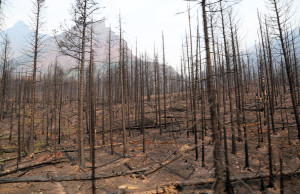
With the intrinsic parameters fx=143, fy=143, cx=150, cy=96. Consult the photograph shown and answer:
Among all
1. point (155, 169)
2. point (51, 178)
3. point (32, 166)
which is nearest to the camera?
point (51, 178)

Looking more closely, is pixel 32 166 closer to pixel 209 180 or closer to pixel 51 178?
pixel 51 178

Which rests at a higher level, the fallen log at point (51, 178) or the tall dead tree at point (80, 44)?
the tall dead tree at point (80, 44)

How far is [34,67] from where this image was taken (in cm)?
1205

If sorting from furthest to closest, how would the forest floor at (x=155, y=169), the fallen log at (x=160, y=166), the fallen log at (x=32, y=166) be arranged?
the fallen log at (x=160, y=166)
the fallen log at (x=32, y=166)
the forest floor at (x=155, y=169)

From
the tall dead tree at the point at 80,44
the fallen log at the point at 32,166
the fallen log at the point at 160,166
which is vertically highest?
the tall dead tree at the point at 80,44

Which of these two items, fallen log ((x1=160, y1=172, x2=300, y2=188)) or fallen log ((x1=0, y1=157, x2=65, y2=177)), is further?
fallen log ((x1=0, y1=157, x2=65, y2=177))

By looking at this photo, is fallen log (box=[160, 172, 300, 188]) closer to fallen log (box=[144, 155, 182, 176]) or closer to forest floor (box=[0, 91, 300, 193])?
forest floor (box=[0, 91, 300, 193])

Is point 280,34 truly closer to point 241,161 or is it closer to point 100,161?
point 241,161

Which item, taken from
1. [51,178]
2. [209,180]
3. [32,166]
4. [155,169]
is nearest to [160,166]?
[155,169]

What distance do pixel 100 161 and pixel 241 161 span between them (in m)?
10.6

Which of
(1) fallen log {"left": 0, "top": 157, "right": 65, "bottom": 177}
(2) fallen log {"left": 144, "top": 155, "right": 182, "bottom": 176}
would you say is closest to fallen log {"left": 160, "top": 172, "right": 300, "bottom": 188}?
(2) fallen log {"left": 144, "top": 155, "right": 182, "bottom": 176}

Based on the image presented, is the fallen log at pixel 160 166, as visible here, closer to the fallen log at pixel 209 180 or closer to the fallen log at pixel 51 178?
the fallen log at pixel 51 178

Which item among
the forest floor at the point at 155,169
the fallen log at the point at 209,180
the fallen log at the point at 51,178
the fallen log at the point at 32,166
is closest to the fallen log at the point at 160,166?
the forest floor at the point at 155,169

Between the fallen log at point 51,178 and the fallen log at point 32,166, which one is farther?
the fallen log at point 32,166
